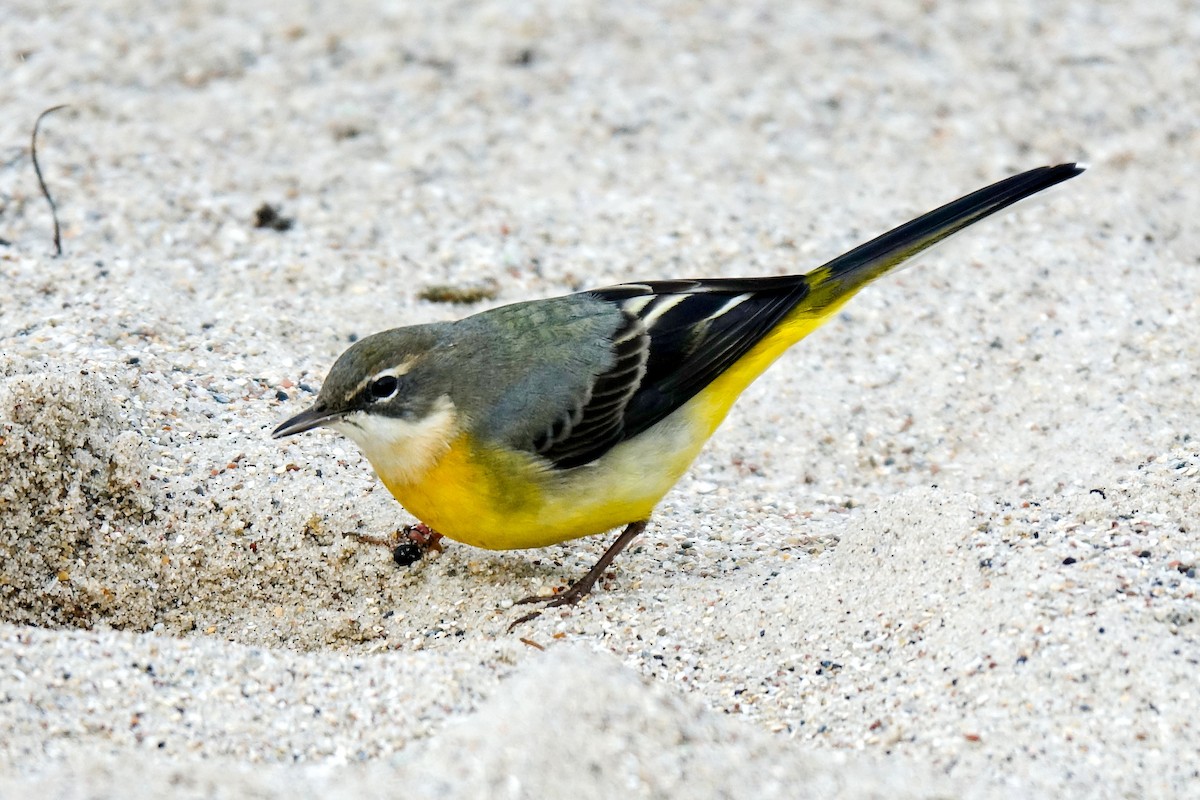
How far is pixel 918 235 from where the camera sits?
18.0 ft

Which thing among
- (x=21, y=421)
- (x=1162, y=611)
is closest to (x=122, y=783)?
(x=21, y=421)

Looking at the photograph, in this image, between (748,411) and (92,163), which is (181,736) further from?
(92,163)

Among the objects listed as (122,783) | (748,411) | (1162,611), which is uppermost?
(122,783)

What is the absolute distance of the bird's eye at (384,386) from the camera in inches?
192

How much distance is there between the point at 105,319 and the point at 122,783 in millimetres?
3127

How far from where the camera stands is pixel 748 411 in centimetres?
654

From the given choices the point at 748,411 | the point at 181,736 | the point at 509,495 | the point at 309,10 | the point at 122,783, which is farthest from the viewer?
the point at 309,10

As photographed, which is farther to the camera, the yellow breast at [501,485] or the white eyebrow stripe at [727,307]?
the white eyebrow stripe at [727,307]

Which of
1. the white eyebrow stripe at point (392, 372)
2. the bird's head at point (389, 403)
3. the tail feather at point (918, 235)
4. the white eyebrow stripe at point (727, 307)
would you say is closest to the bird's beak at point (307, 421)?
the bird's head at point (389, 403)

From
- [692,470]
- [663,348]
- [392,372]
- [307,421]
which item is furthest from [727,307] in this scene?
[307,421]

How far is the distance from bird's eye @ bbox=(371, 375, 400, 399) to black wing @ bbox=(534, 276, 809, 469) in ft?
1.80

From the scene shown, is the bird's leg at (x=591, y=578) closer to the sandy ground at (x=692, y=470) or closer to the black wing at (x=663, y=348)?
the sandy ground at (x=692, y=470)

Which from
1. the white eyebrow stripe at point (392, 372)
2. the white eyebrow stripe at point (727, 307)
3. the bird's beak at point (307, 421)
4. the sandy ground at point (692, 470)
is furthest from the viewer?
the white eyebrow stripe at point (727, 307)

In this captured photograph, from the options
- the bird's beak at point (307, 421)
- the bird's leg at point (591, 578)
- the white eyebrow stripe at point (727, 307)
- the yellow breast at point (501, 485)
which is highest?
the bird's beak at point (307, 421)
